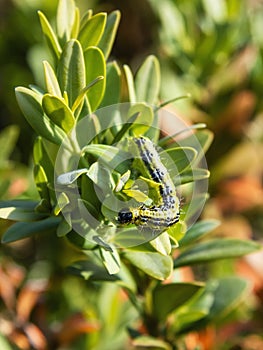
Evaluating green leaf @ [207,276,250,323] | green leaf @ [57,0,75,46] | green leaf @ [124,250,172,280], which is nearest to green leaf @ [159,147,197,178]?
green leaf @ [124,250,172,280]

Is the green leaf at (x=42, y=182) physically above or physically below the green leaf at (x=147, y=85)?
below

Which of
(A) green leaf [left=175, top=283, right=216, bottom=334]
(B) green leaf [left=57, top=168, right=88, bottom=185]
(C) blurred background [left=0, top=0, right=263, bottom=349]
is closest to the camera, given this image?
(B) green leaf [left=57, top=168, right=88, bottom=185]

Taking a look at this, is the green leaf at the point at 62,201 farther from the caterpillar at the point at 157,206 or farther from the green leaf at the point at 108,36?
the green leaf at the point at 108,36

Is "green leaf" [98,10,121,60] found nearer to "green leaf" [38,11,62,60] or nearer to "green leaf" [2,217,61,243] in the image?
"green leaf" [38,11,62,60]

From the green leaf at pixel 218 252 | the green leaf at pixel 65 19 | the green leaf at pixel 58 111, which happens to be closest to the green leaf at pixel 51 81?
the green leaf at pixel 58 111

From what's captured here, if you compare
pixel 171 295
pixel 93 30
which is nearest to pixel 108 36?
pixel 93 30

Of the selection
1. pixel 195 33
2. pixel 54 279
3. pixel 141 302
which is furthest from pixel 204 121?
pixel 141 302
